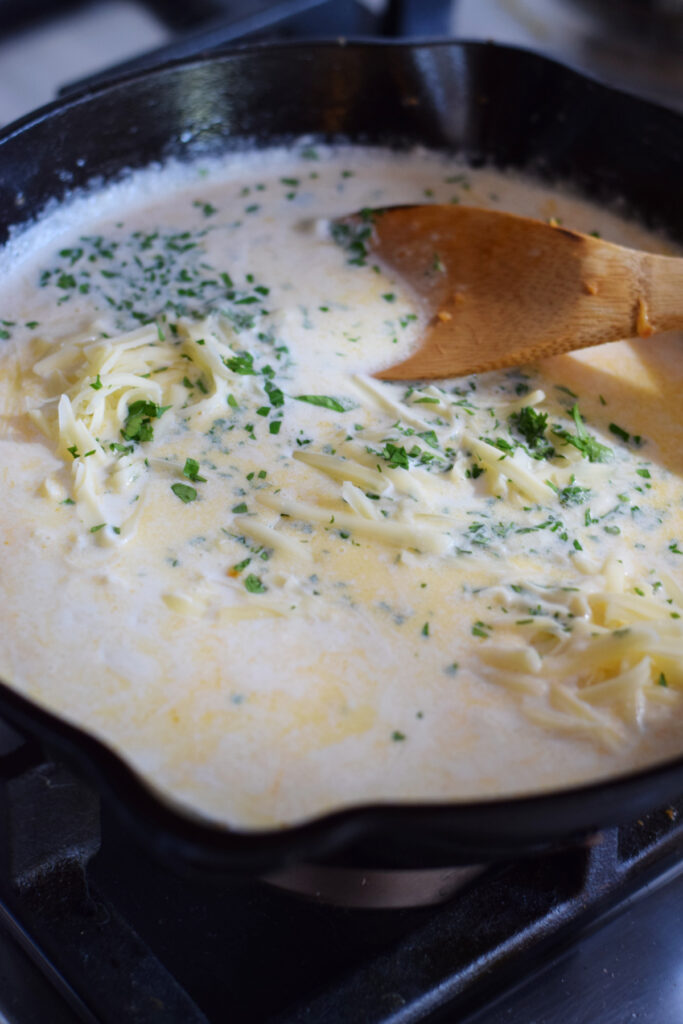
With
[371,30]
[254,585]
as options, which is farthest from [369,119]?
[254,585]

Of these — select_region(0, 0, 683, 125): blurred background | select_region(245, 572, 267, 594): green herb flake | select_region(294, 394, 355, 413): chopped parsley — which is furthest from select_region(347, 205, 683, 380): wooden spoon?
select_region(0, 0, 683, 125): blurred background

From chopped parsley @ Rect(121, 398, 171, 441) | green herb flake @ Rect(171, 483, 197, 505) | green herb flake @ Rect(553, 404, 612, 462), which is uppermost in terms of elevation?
chopped parsley @ Rect(121, 398, 171, 441)

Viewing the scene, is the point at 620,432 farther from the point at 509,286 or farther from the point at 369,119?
the point at 369,119

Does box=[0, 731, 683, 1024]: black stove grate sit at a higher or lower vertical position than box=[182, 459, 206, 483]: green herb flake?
lower

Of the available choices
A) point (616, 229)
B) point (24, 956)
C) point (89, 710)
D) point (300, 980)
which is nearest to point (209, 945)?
point (300, 980)

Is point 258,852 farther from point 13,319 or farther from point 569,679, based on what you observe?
point 13,319

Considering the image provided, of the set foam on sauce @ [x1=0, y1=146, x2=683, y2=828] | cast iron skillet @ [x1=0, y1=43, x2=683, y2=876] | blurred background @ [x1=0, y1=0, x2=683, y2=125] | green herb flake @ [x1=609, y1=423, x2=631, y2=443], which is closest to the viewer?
foam on sauce @ [x1=0, y1=146, x2=683, y2=828]

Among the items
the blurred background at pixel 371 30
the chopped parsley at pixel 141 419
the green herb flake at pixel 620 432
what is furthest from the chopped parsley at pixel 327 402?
the blurred background at pixel 371 30

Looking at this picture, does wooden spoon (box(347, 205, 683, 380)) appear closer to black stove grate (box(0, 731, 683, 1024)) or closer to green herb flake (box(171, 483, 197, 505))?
green herb flake (box(171, 483, 197, 505))
